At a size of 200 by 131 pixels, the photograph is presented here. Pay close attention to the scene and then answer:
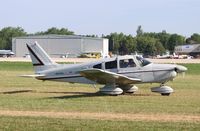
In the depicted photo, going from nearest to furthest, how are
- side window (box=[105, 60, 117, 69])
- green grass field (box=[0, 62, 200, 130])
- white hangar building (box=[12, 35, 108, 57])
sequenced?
green grass field (box=[0, 62, 200, 130]) < side window (box=[105, 60, 117, 69]) < white hangar building (box=[12, 35, 108, 57])

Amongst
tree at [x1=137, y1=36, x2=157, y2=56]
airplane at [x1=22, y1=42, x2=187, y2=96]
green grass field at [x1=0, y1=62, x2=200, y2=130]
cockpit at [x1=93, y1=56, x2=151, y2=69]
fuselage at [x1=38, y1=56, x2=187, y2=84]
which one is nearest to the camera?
green grass field at [x1=0, y1=62, x2=200, y2=130]

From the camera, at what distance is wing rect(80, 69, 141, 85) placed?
19797 mm

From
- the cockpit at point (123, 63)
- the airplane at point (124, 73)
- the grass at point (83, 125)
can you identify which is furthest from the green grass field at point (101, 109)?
the cockpit at point (123, 63)

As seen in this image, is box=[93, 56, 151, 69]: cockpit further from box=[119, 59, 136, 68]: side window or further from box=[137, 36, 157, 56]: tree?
box=[137, 36, 157, 56]: tree

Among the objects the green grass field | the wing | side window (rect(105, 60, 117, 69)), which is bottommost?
the green grass field

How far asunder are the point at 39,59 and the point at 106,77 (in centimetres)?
454

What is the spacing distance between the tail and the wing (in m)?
3.04

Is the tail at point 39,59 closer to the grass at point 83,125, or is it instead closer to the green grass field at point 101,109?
the green grass field at point 101,109

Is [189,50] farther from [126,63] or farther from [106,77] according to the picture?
[106,77]

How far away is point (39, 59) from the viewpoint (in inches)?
912

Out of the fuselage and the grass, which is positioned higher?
the fuselage

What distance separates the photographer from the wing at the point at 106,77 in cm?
1980

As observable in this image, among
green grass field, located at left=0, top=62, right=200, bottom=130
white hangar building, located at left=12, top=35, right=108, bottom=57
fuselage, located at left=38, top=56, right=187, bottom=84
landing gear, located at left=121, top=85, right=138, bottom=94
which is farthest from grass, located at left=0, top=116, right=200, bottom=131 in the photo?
white hangar building, located at left=12, top=35, right=108, bottom=57

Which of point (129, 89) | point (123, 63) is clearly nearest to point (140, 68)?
point (123, 63)
